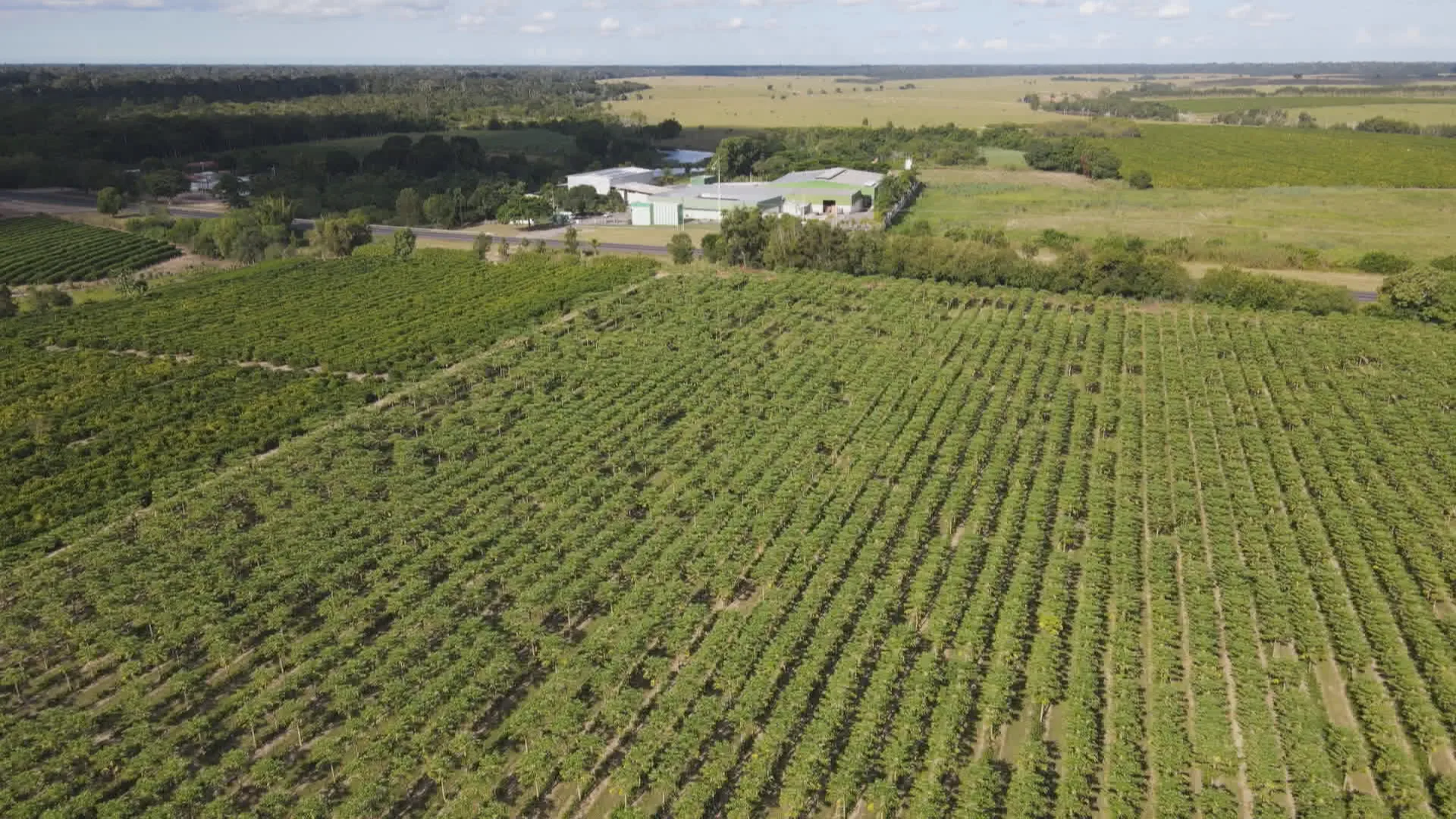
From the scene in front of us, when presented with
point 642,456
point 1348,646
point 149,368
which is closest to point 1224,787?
point 1348,646

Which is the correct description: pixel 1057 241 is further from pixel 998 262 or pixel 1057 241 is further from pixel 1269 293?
pixel 1269 293

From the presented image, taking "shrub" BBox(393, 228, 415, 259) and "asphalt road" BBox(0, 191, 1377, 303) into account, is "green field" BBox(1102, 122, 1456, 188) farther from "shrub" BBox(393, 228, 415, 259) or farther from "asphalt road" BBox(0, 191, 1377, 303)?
"shrub" BBox(393, 228, 415, 259)

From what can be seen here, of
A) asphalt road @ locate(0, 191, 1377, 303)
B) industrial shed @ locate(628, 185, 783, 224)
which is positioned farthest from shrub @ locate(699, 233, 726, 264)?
industrial shed @ locate(628, 185, 783, 224)

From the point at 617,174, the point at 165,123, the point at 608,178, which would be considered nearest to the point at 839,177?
the point at 617,174

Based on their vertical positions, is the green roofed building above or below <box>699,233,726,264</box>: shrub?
above

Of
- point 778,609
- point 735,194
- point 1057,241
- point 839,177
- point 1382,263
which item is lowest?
point 778,609

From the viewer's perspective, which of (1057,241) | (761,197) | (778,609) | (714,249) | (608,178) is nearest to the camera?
(778,609)

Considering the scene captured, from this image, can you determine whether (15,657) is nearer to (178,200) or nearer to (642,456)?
(642,456)
